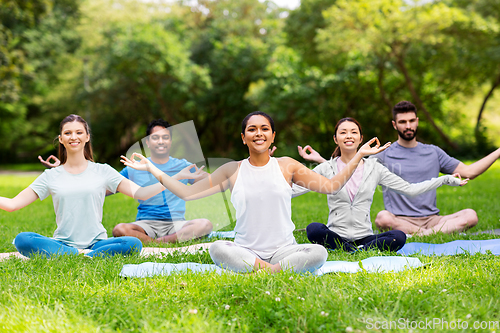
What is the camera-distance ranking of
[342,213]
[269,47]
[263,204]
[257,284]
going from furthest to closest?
[269,47] < [342,213] < [263,204] < [257,284]

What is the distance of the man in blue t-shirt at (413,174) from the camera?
17.8 feet

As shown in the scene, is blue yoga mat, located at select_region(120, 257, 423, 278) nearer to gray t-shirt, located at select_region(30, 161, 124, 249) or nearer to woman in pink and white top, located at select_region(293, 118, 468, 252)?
woman in pink and white top, located at select_region(293, 118, 468, 252)

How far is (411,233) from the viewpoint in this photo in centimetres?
539

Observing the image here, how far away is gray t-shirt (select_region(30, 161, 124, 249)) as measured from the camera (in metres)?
4.30

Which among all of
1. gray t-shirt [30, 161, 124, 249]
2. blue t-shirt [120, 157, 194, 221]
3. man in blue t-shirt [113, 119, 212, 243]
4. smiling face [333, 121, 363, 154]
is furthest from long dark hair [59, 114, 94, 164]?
smiling face [333, 121, 363, 154]

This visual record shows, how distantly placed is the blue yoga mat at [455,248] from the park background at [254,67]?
44.6 ft

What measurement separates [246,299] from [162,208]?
9.35 feet

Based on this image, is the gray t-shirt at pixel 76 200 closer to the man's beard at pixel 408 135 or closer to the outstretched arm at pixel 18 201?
the outstretched arm at pixel 18 201

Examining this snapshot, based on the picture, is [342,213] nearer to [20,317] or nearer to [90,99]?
[20,317]

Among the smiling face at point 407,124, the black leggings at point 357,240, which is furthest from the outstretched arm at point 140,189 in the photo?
the smiling face at point 407,124

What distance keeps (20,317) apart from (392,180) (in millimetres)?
3785

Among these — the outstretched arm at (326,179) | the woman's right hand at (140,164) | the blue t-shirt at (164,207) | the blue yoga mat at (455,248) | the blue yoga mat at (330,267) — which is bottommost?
the blue yoga mat at (455,248)

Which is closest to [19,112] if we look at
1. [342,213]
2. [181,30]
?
[181,30]

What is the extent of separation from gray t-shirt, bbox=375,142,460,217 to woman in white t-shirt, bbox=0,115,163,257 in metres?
3.18
